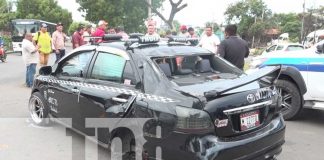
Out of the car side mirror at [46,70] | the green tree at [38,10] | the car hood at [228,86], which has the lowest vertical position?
the car side mirror at [46,70]

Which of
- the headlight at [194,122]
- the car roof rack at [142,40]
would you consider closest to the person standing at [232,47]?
the car roof rack at [142,40]

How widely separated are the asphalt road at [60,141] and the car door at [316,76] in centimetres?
60

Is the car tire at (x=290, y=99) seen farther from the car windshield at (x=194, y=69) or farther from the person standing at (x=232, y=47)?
the car windshield at (x=194, y=69)

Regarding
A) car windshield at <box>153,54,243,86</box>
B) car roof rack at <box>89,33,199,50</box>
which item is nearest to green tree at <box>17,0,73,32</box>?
car roof rack at <box>89,33,199,50</box>

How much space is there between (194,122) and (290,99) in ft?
12.8

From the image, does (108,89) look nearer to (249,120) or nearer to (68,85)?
(68,85)

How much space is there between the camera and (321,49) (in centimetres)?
652

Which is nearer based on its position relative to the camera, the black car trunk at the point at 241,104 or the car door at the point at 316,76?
the black car trunk at the point at 241,104

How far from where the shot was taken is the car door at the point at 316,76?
21.3 feet

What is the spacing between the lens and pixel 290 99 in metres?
6.93

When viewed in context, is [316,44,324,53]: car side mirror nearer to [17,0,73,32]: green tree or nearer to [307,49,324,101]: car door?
[307,49,324,101]: car door

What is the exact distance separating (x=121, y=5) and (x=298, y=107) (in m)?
24.7

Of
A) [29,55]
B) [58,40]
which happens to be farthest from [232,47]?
[58,40]

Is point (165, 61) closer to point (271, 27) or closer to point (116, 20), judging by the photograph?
point (116, 20)
